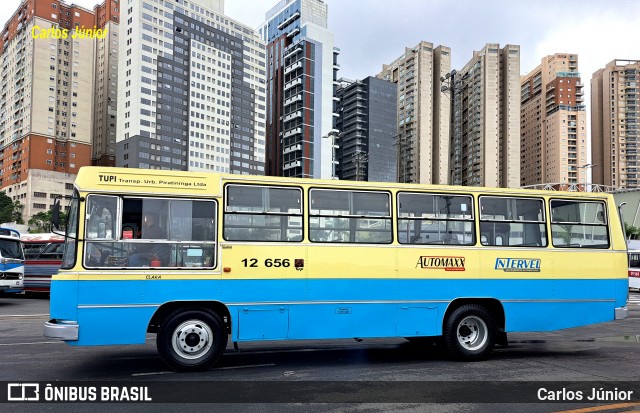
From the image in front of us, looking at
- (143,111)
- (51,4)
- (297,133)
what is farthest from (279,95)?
(51,4)

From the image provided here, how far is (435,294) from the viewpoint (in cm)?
955

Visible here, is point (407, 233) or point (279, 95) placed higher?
point (279, 95)

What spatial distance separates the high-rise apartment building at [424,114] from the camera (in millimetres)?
123750

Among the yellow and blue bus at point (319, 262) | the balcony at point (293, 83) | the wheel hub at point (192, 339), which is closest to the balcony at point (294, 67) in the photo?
the balcony at point (293, 83)

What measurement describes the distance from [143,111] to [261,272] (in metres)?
120

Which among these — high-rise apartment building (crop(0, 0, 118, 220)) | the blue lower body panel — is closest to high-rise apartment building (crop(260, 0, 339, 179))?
high-rise apartment building (crop(0, 0, 118, 220))

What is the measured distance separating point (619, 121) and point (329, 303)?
14815cm

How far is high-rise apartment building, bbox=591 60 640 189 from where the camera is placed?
431 feet

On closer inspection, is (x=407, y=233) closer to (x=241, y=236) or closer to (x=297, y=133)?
(x=241, y=236)

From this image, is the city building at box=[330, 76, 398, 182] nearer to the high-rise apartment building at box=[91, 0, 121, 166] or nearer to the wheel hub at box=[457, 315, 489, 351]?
the high-rise apartment building at box=[91, 0, 121, 166]

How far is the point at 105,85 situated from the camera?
144 m

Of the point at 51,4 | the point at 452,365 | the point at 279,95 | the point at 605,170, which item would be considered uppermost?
the point at 51,4

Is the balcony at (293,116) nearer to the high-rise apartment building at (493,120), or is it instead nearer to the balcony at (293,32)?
the balcony at (293,32)

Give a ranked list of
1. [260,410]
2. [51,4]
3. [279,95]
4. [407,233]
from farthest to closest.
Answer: [279,95], [51,4], [407,233], [260,410]
